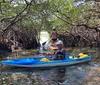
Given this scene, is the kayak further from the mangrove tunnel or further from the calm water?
the mangrove tunnel

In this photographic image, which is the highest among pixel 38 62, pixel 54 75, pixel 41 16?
pixel 41 16

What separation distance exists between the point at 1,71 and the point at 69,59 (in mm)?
3453

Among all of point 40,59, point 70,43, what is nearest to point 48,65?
point 40,59

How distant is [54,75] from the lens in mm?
11195

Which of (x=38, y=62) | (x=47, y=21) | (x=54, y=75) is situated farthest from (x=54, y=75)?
(x=47, y=21)

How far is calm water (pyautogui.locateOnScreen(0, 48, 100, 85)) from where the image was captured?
10078 millimetres

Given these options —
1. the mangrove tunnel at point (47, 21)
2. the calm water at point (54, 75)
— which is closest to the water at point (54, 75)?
the calm water at point (54, 75)

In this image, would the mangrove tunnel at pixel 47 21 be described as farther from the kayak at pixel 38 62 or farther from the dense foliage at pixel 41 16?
the kayak at pixel 38 62

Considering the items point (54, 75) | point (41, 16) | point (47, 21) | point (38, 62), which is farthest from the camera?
point (47, 21)

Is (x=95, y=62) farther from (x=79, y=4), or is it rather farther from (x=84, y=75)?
Answer: (x=79, y=4)

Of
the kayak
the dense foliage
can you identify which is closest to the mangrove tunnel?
the dense foliage

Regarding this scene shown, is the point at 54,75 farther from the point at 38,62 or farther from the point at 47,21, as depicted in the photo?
the point at 47,21

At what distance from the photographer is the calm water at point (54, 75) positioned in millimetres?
10078

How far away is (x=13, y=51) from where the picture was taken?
57.4ft
